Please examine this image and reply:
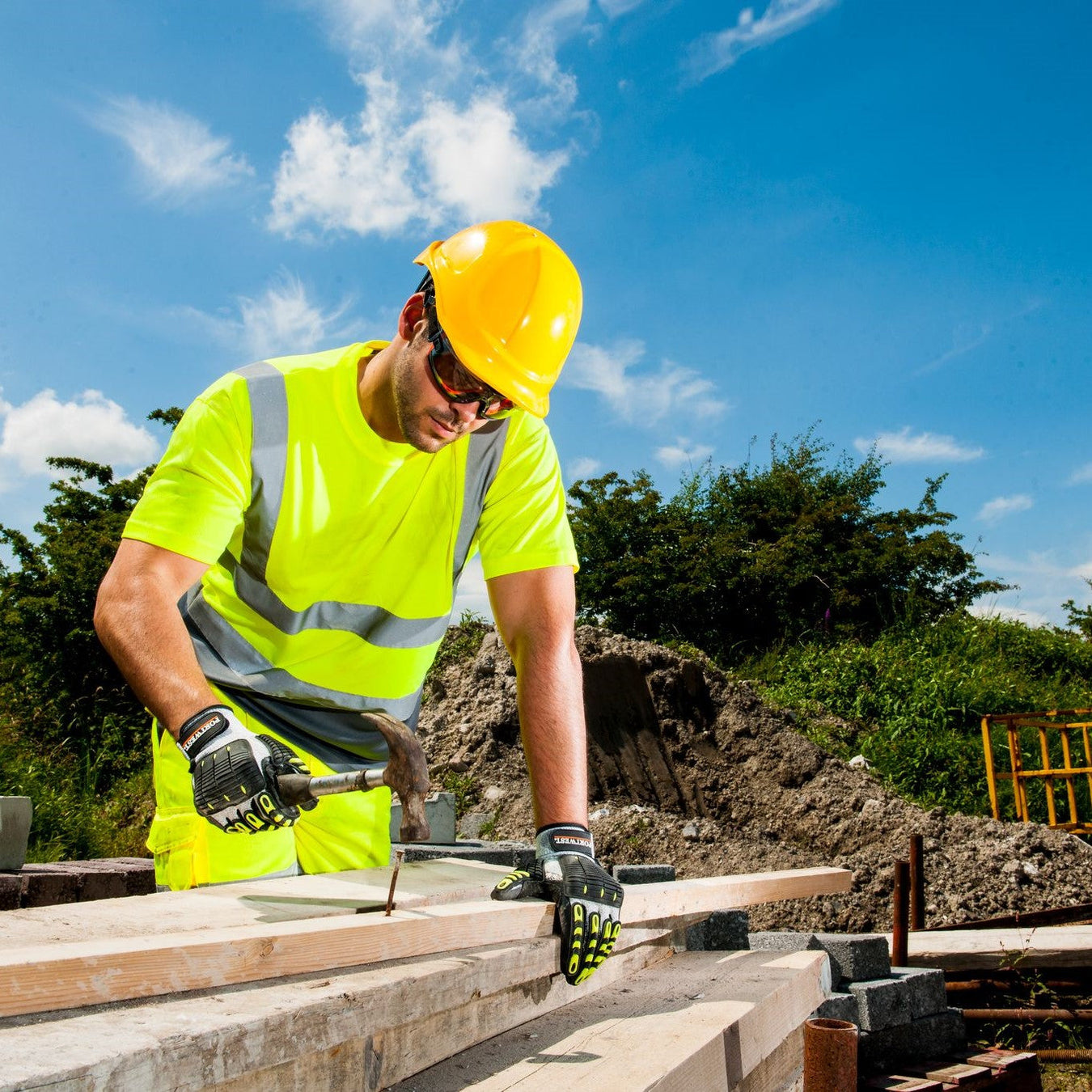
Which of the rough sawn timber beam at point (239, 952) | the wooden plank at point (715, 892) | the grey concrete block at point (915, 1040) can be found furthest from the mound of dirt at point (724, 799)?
the rough sawn timber beam at point (239, 952)

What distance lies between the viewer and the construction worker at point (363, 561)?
2.52 m

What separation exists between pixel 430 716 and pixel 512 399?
29.4 ft

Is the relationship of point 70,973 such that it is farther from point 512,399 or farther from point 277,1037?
point 512,399

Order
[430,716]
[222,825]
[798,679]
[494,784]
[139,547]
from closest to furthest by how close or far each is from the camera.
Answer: [222,825] < [139,547] < [494,784] < [430,716] < [798,679]

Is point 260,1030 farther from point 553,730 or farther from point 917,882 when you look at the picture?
point 917,882

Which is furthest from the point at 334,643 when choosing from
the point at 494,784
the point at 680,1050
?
the point at 494,784

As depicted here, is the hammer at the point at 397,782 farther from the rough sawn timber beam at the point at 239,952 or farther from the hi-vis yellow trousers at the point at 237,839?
the hi-vis yellow trousers at the point at 237,839

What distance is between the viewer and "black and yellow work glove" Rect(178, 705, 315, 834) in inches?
88.7

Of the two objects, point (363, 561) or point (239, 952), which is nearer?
point (239, 952)

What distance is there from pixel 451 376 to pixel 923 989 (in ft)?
13.8

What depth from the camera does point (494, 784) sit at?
10125 mm

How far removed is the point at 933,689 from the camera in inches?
523

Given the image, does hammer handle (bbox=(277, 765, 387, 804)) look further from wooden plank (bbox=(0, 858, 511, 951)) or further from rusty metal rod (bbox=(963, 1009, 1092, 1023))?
rusty metal rod (bbox=(963, 1009, 1092, 1023))

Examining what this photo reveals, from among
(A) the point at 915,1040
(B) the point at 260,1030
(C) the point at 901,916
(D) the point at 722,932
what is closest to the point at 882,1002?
(A) the point at 915,1040
